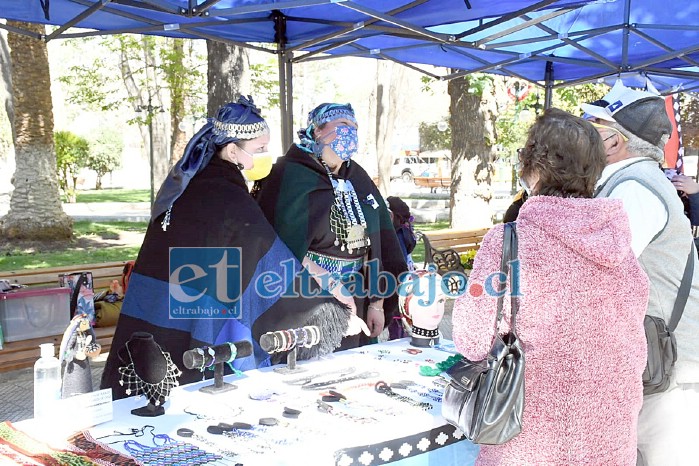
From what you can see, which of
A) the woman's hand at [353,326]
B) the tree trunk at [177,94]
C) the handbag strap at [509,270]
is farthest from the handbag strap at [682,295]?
the tree trunk at [177,94]

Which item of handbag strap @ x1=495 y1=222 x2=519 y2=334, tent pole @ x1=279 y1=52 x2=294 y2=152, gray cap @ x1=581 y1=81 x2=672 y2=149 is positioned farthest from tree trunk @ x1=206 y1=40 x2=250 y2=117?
handbag strap @ x1=495 y1=222 x2=519 y2=334

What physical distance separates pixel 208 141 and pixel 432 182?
94.1 ft

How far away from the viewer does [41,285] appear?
17.5ft

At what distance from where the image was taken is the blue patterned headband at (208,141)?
8.25 feet

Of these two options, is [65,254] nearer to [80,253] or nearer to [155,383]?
[80,253]

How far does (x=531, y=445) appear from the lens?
1.66m

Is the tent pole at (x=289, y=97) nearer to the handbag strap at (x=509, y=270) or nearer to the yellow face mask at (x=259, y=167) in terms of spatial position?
the yellow face mask at (x=259, y=167)

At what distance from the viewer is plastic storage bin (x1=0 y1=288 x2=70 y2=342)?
4574 mm

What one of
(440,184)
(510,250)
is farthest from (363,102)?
(510,250)

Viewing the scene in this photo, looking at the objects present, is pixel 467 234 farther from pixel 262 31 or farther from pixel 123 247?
pixel 123 247

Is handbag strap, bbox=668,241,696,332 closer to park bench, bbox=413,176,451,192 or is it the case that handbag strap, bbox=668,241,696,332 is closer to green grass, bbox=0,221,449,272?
green grass, bbox=0,221,449,272

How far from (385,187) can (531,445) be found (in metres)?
12.8

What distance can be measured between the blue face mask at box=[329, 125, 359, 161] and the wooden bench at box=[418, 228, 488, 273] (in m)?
4.74

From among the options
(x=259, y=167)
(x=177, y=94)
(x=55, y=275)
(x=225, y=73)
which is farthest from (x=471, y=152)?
(x=259, y=167)
